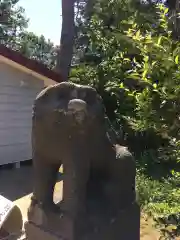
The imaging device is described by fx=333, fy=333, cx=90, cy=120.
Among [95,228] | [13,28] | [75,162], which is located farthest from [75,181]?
[13,28]

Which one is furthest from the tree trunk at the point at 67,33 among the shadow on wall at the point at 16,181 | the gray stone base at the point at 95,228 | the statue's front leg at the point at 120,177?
the gray stone base at the point at 95,228

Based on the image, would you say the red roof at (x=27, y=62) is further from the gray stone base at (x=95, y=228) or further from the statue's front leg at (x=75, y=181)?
the statue's front leg at (x=75, y=181)

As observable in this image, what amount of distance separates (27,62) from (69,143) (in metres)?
4.80

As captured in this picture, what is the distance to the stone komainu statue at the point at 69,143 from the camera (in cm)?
223

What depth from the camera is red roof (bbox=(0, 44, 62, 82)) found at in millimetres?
6291

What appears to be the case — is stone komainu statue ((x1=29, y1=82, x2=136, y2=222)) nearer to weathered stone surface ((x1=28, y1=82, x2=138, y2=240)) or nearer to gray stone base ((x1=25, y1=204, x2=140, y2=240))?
weathered stone surface ((x1=28, y1=82, x2=138, y2=240))

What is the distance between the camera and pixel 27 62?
6719mm

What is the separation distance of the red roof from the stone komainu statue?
426cm

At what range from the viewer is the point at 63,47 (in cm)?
1055

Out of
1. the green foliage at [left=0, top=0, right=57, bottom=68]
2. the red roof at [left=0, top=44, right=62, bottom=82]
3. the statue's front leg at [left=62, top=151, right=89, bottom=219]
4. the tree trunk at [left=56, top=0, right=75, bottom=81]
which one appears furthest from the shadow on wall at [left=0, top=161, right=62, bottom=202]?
the green foliage at [left=0, top=0, right=57, bottom=68]

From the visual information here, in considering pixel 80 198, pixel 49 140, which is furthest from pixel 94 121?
pixel 80 198

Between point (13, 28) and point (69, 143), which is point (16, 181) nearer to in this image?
point (69, 143)

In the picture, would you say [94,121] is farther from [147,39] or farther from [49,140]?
[147,39]

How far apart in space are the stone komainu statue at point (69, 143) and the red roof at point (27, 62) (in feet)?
14.0
